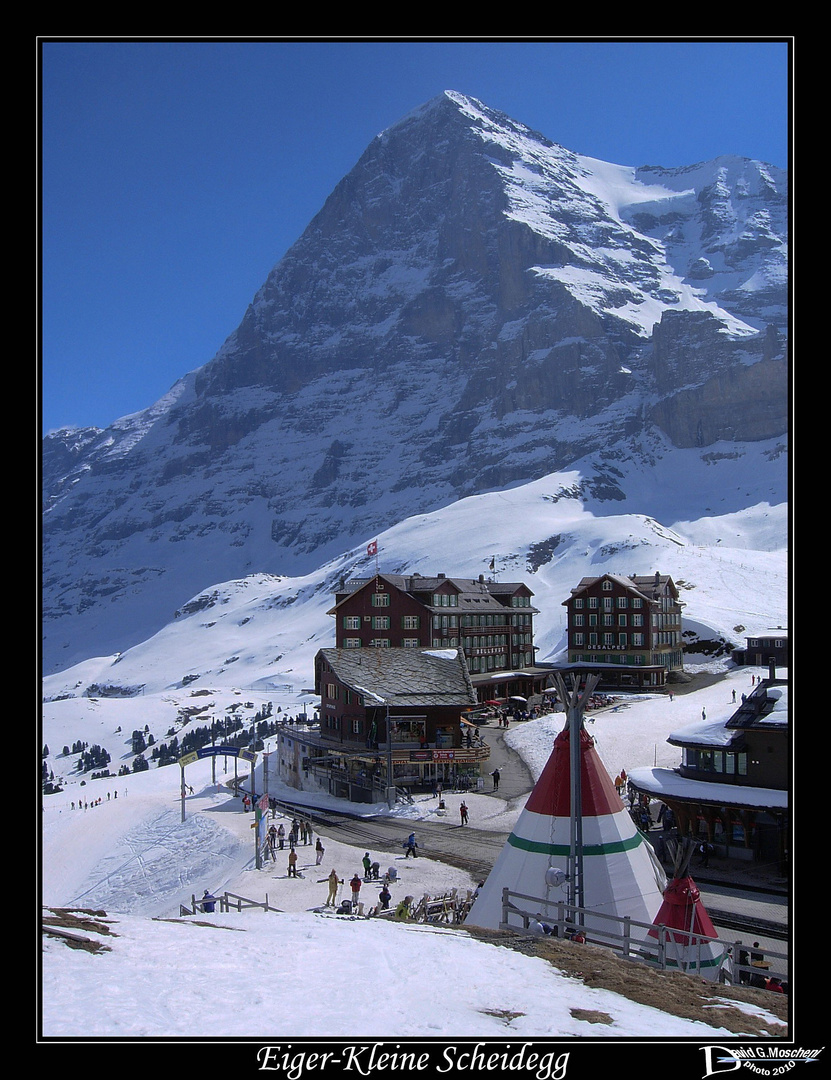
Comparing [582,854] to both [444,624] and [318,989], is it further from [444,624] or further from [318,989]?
[444,624]

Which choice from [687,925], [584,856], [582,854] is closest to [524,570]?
[584,856]

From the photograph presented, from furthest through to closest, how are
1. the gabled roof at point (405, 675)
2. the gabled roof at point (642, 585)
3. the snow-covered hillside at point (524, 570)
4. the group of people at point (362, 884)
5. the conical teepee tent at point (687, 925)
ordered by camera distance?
the snow-covered hillside at point (524, 570) → the gabled roof at point (642, 585) → the gabled roof at point (405, 675) → the group of people at point (362, 884) → the conical teepee tent at point (687, 925)

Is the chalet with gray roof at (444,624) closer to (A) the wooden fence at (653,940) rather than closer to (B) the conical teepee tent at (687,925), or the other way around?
(A) the wooden fence at (653,940)

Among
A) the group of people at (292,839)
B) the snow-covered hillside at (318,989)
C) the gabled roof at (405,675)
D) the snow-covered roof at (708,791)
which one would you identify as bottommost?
the group of people at (292,839)

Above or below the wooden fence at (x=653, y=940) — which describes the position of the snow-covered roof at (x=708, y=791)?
below

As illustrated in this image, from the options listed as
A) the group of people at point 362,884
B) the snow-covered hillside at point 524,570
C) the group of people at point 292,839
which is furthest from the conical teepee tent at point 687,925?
the snow-covered hillside at point 524,570

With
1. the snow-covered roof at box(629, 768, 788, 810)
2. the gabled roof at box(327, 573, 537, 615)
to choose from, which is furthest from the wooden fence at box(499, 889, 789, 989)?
the gabled roof at box(327, 573, 537, 615)
